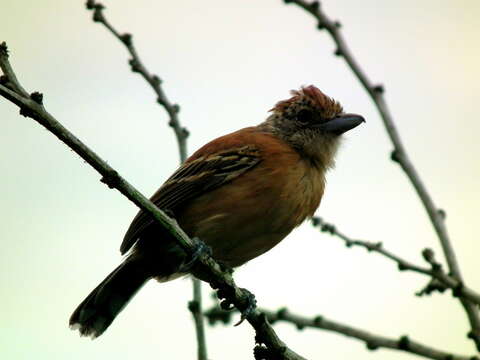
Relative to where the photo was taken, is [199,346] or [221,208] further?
[221,208]

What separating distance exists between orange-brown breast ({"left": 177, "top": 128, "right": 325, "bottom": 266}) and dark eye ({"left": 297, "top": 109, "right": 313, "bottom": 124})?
99cm

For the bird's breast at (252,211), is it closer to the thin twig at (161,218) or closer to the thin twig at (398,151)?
the thin twig at (161,218)

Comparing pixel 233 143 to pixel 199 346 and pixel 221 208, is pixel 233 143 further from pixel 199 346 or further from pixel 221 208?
pixel 199 346

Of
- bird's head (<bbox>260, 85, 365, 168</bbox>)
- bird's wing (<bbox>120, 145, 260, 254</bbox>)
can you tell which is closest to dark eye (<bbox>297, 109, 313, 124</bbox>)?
bird's head (<bbox>260, 85, 365, 168</bbox>)

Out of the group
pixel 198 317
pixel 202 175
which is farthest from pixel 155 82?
pixel 198 317

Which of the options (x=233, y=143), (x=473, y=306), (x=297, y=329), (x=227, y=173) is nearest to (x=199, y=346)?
(x=297, y=329)

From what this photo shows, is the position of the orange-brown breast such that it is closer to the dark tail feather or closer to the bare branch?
the dark tail feather

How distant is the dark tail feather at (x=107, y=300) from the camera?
704 centimetres

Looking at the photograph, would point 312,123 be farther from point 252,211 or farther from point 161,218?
point 161,218

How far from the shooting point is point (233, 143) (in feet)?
25.2

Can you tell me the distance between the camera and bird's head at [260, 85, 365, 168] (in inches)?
309

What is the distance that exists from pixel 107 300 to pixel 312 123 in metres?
2.93

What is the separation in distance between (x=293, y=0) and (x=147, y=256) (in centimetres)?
273

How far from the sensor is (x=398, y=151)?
17.7 ft
